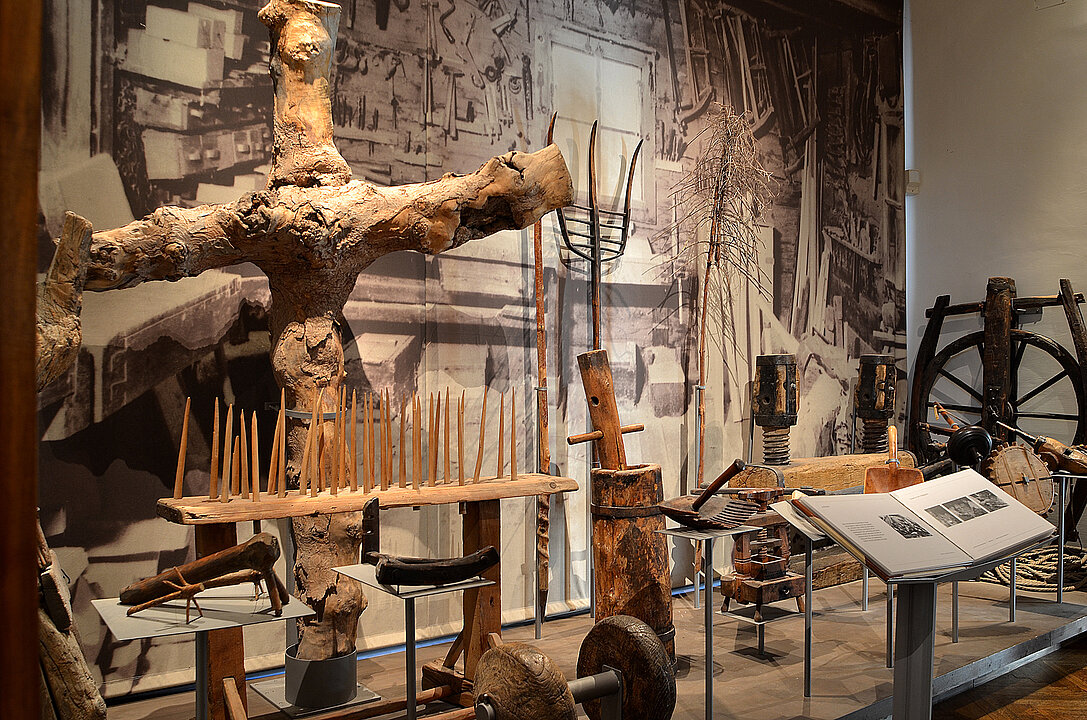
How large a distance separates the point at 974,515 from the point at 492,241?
2788mm

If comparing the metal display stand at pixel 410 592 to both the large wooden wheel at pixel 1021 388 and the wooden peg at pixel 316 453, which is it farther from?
the large wooden wheel at pixel 1021 388

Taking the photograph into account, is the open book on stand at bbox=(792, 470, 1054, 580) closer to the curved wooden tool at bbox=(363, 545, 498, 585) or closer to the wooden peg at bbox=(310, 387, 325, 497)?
the curved wooden tool at bbox=(363, 545, 498, 585)

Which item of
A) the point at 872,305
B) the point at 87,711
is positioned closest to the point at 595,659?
the point at 87,711

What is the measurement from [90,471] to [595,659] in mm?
2272

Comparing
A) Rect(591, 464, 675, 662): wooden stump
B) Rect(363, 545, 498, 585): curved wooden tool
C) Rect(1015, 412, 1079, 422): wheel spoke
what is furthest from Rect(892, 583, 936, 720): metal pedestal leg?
Rect(1015, 412, 1079, 422): wheel spoke

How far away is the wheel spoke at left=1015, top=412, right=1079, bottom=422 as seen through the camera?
601 cm

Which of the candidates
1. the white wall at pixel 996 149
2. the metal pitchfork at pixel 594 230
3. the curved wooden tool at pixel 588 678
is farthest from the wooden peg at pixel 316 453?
the white wall at pixel 996 149

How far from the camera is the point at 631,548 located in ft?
11.6

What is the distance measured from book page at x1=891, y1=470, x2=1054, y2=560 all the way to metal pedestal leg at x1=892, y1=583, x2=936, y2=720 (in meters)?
0.23

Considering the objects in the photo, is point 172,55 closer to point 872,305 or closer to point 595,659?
point 595,659

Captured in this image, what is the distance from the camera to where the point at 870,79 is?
22.5 feet

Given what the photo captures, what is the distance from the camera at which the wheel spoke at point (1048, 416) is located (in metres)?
6.01

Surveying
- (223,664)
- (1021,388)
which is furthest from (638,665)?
(1021,388)

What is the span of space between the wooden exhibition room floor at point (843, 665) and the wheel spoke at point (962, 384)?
1824 mm
